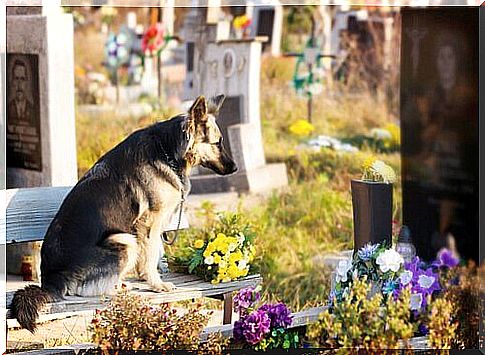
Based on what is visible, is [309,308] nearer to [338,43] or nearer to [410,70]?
[410,70]

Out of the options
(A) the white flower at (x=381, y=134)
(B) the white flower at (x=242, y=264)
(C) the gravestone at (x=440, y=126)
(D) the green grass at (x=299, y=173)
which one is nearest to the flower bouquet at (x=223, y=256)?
(B) the white flower at (x=242, y=264)

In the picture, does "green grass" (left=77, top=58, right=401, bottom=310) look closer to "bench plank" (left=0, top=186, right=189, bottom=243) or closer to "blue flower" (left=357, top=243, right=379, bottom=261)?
"blue flower" (left=357, top=243, right=379, bottom=261)

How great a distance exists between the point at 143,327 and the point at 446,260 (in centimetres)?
153

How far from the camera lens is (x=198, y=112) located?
4.15m

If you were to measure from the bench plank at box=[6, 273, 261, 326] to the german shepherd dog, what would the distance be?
0.10 ft

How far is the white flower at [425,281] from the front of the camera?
433 cm

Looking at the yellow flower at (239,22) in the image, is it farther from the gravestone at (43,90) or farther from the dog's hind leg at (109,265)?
the dog's hind leg at (109,265)

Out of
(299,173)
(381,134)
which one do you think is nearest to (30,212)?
(299,173)

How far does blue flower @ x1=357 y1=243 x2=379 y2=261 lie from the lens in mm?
4391

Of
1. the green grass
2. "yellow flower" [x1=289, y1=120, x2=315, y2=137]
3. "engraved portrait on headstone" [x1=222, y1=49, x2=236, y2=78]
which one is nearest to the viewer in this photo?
the green grass

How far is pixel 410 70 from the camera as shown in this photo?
5844mm

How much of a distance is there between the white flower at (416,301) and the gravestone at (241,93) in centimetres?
333

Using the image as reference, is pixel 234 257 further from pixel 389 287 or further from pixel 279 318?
pixel 389 287

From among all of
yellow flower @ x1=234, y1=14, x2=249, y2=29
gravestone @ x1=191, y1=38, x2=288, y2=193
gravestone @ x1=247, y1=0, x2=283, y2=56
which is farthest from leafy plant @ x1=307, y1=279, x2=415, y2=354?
gravestone @ x1=247, y1=0, x2=283, y2=56
